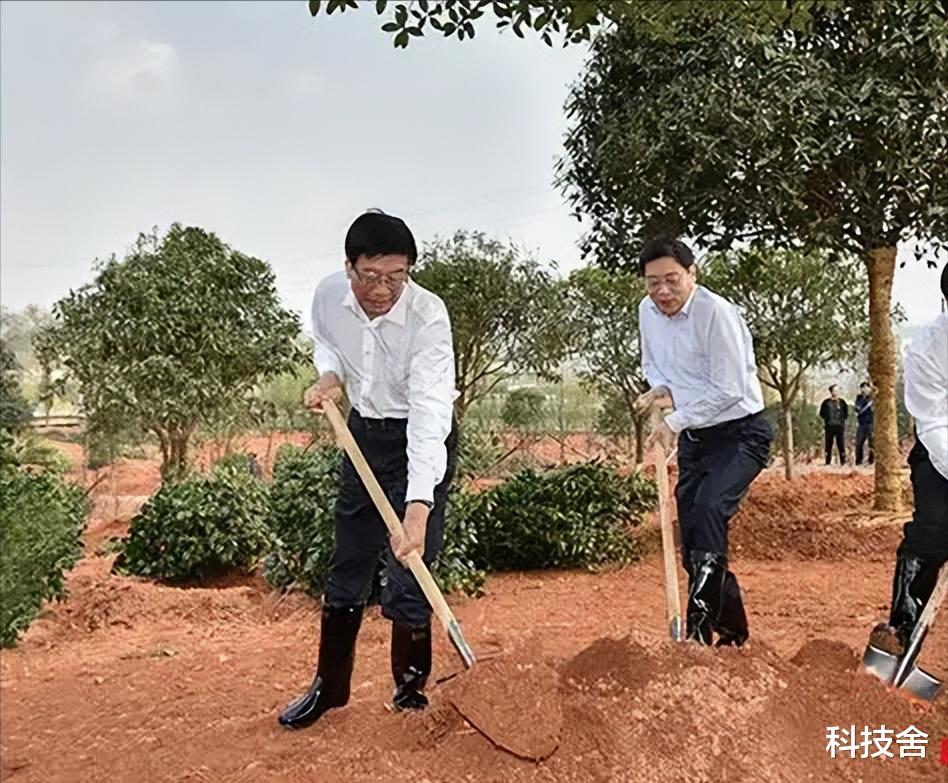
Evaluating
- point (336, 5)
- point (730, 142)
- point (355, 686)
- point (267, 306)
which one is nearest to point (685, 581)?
point (730, 142)

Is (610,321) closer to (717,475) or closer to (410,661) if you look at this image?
(717,475)

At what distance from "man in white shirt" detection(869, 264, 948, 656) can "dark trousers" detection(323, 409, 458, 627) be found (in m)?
1.48

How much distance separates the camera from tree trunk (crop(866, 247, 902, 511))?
860 centimetres

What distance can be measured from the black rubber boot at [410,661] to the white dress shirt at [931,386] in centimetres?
169

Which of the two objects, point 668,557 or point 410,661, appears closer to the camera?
point 410,661

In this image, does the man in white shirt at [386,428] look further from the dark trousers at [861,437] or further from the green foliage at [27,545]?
the dark trousers at [861,437]

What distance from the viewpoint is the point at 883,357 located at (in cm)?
870

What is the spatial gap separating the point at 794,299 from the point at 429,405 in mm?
9455

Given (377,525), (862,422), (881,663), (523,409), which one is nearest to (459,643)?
(377,525)

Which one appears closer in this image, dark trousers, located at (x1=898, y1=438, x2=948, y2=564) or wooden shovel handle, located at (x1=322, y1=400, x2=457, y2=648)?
wooden shovel handle, located at (x1=322, y1=400, x2=457, y2=648)

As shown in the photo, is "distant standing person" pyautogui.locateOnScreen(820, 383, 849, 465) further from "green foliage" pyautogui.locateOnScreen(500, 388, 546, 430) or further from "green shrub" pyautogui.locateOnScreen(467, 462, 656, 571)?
"green shrub" pyautogui.locateOnScreen(467, 462, 656, 571)

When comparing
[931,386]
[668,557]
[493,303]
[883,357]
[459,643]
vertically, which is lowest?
[459,643]

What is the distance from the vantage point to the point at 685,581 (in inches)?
285

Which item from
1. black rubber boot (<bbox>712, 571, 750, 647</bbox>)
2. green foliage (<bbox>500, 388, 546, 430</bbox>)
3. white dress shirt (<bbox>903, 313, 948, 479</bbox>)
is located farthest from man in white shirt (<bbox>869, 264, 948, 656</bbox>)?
green foliage (<bbox>500, 388, 546, 430</bbox>)
